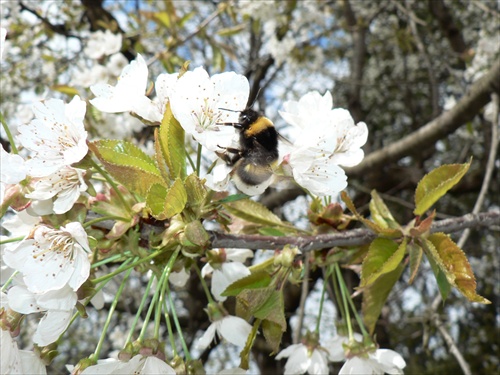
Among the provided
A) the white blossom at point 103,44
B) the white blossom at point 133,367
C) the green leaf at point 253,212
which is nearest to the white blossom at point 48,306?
the white blossom at point 133,367

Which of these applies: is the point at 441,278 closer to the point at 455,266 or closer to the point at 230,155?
the point at 455,266

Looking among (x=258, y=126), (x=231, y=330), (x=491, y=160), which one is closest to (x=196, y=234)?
(x=258, y=126)

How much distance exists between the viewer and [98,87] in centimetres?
115

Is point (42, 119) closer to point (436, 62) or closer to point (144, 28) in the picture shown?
point (144, 28)

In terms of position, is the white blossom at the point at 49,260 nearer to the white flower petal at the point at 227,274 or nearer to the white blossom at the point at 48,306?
the white blossom at the point at 48,306

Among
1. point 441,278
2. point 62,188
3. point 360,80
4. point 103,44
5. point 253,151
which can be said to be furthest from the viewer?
point 360,80

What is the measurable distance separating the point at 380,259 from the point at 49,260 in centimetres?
70

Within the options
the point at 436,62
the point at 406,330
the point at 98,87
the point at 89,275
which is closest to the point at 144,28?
the point at 98,87

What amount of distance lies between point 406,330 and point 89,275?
18.2ft

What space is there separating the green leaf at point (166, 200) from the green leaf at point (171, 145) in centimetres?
6

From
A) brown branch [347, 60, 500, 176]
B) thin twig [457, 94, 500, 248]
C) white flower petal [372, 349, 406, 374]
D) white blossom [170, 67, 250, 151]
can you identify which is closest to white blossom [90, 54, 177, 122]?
white blossom [170, 67, 250, 151]

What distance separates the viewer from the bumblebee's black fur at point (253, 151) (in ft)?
3.47

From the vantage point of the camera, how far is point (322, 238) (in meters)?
1.22

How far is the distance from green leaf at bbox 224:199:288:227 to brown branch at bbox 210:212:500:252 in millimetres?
136
